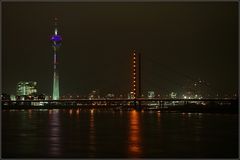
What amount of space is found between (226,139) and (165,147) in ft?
12.6

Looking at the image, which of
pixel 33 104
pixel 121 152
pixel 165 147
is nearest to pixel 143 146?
pixel 165 147

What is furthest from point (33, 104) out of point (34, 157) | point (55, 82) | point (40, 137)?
point (34, 157)

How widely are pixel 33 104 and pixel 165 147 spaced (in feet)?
304

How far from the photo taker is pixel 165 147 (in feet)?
54.1

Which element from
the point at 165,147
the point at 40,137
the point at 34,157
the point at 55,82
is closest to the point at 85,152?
the point at 34,157

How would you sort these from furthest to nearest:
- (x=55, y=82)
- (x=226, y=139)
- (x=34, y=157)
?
(x=55, y=82) → (x=226, y=139) → (x=34, y=157)

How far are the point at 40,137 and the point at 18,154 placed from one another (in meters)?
5.90

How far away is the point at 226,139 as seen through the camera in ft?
64.1

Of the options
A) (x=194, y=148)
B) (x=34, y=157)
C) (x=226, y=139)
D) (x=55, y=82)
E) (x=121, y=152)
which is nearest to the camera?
(x=34, y=157)

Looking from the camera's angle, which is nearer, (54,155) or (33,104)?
(54,155)

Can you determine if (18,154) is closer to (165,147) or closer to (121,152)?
(121,152)

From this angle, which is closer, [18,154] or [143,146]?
[18,154]

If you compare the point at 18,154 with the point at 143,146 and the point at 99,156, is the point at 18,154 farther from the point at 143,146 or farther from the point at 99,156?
the point at 143,146

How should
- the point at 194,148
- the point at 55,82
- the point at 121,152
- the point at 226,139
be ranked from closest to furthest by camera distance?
the point at 121,152 → the point at 194,148 → the point at 226,139 → the point at 55,82
